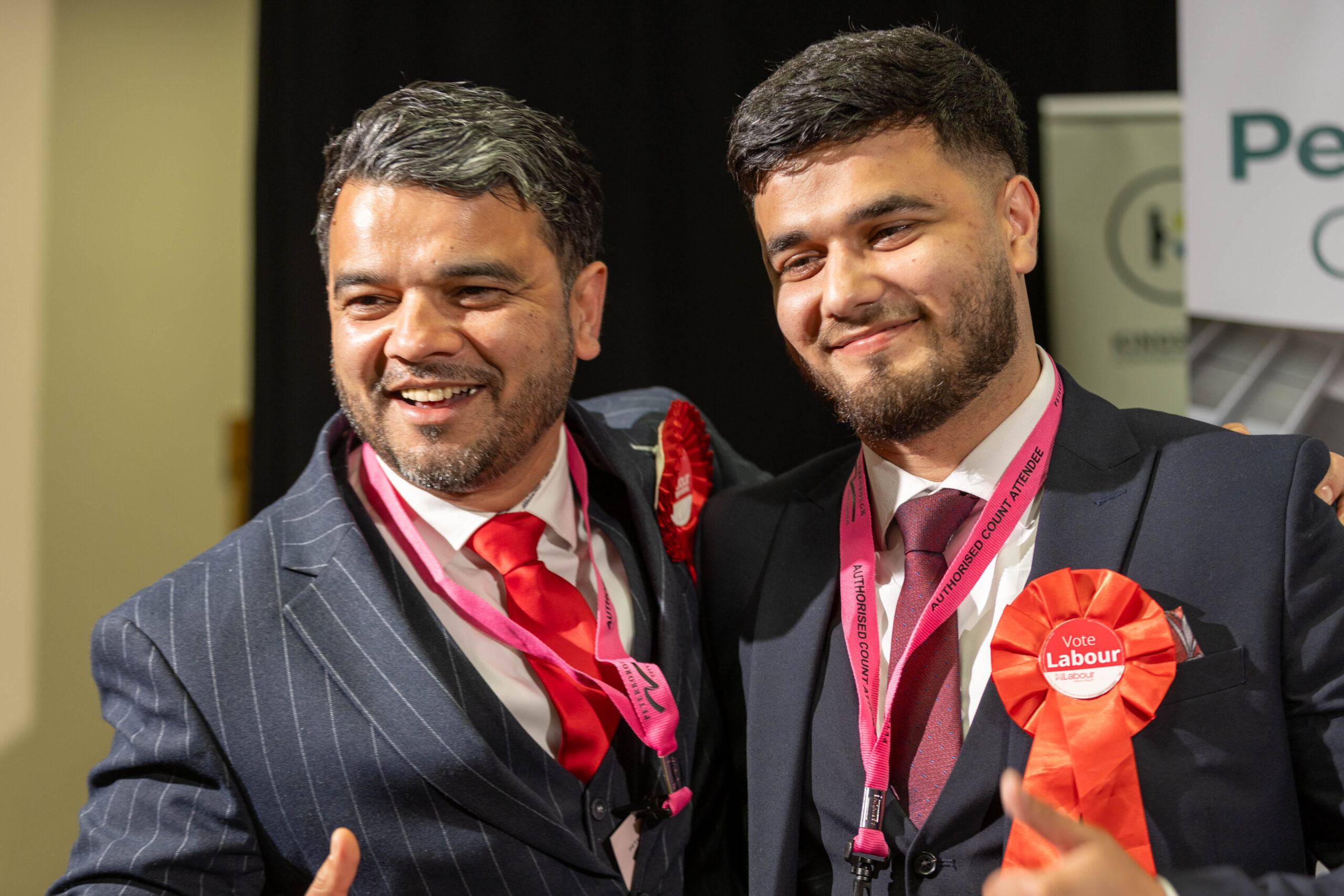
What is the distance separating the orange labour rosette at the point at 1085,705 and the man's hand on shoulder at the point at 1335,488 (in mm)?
380

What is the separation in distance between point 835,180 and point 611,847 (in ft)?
3.73

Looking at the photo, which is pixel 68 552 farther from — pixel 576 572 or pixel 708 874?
pixel 708 874

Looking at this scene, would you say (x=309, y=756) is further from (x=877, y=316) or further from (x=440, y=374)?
(x=877, y=316)

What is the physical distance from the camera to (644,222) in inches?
134

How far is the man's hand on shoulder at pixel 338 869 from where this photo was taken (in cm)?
136

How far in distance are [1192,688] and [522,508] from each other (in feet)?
3.77

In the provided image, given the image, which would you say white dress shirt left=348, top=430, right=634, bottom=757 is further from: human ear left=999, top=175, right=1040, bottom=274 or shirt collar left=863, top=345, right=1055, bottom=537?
human ear left=999, top=175, right=1040, bottom=274

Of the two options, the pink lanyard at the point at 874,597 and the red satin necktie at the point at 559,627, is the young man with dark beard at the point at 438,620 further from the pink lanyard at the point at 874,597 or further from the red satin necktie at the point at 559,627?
the pink lanyard at the point at 874,597

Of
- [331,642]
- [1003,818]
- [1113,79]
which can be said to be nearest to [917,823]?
[1003,818]

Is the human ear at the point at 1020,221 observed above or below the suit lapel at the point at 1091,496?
above

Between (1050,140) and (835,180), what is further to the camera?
(1050,140)

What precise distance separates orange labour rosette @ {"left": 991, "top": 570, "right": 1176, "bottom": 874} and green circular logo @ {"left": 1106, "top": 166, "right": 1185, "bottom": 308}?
2.22 meters

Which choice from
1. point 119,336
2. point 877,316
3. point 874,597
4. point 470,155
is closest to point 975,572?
point 874,597

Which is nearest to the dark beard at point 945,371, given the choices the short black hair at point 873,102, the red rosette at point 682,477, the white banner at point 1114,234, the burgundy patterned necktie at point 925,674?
the burgundy patterned necktie at point 925,674
